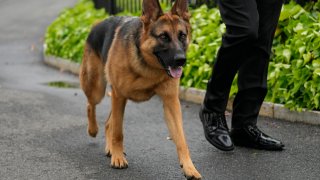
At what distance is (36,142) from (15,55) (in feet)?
25.2

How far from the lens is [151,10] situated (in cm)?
454

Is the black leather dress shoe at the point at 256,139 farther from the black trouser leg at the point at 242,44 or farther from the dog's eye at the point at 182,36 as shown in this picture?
the dog's eye at the point at 182,36

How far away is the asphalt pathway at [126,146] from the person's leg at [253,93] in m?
0.10

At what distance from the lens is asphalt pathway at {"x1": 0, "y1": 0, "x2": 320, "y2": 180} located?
471cm

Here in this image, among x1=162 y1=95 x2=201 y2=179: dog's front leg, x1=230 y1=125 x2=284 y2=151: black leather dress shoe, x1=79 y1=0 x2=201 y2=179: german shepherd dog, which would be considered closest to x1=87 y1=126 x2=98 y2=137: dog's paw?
x1=79 y1=0 x2=201 y2=179: german shepherd dog

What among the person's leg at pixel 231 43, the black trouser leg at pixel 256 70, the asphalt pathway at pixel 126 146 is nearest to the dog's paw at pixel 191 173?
the asphalt pathway at pixel 126 146

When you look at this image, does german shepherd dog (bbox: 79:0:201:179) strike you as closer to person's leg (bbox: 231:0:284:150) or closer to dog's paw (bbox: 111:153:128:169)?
dog's paw (bbox: 111:153:128:169)

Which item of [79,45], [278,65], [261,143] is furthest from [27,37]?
[261,143]

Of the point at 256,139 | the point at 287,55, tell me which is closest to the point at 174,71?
the point at 256,139

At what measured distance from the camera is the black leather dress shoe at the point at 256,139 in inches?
208

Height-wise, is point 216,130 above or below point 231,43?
below

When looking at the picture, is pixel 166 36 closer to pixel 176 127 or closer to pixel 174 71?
pixel 174 71

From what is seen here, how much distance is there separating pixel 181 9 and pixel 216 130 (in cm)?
119

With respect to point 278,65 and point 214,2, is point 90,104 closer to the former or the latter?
point 278,65
